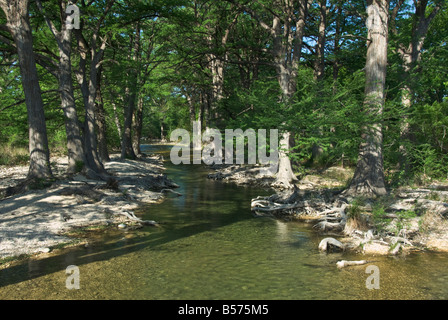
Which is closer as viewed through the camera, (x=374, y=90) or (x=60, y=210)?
(x=60, y=210)

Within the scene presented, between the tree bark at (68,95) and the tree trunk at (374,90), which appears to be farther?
the tree bark at (68,95)

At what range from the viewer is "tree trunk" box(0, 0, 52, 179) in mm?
12062

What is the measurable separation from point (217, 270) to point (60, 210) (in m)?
6.33

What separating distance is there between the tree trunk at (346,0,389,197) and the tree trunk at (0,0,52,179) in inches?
468

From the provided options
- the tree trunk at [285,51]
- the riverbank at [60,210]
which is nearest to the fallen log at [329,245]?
the riverbank at [60,210]

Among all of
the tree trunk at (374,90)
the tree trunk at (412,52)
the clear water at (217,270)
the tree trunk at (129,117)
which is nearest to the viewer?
the clear water at (217,270)

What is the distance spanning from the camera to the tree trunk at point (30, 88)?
1206 centimetres

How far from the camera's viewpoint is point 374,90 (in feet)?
40.7

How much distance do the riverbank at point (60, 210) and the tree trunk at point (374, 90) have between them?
7.98 meters

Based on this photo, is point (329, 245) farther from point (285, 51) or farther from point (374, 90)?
point (285, 51)

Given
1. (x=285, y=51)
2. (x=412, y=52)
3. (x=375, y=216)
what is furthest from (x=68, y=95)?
(x=412, y=52)

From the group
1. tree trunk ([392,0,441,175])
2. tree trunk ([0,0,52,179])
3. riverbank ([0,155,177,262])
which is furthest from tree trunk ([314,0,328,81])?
tree trunk ([0,0,52,179])

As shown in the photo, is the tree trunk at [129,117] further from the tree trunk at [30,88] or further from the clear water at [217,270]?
the clear water at [217,270]
